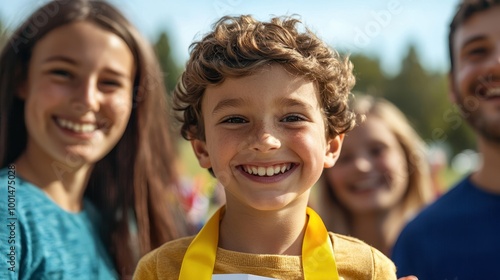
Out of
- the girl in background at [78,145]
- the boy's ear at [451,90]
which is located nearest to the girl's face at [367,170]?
the boy's ear at [451,90]

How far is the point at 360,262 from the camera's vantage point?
7.47ft

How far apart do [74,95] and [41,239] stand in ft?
2.40

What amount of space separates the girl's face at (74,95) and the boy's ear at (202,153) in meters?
0.93

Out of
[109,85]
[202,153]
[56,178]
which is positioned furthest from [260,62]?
[56,178]

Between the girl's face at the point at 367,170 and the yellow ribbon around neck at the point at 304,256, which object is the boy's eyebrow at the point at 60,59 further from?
the girl's face at the point at 367,170

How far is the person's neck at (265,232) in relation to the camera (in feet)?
7.54

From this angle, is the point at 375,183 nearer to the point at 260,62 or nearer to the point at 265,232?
the point at 265,232

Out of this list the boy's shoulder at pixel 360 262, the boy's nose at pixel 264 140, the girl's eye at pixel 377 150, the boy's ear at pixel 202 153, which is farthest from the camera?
the girl's eye at pixel 377 150

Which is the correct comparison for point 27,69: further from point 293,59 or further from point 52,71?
point 293,59

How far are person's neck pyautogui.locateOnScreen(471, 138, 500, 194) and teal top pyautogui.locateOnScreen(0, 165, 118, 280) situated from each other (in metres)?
2.03

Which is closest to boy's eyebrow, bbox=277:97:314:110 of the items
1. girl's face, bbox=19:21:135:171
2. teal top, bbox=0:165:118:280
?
girl's face, bbox=19:21:135:171

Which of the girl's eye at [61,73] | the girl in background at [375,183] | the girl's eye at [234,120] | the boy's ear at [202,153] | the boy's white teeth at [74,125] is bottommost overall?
the girl in background at [375,183]

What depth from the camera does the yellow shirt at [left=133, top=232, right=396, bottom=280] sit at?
7.25 feet

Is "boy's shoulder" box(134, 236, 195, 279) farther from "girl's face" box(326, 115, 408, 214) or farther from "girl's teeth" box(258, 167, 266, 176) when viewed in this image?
"girl's face" box(326, 115, 408, 214)
